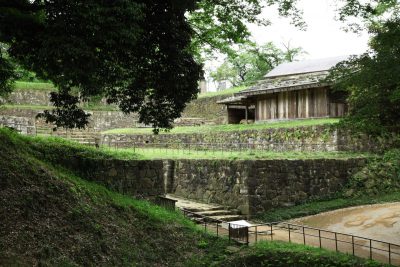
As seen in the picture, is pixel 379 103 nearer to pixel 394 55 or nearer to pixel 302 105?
pixel 394 55

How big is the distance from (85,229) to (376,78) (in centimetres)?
798

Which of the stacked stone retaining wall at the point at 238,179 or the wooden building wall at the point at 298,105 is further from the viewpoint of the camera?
the wooden building wall at the point at 298,105

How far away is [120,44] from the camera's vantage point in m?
9.52

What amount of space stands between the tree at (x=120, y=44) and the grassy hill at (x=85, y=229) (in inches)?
67.9

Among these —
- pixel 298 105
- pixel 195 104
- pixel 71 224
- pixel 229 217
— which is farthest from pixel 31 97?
pixel 71 224

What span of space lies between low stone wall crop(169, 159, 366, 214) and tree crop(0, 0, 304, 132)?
6.12m

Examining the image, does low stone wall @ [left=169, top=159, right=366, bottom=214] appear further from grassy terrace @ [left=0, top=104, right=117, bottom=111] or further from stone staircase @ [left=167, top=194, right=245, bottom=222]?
grassy terrace @ [left=0, top=104, right=117, bottom=111]

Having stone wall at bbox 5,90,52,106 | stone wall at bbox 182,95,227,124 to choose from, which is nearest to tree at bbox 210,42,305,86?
stone wall at bbox 182,95,227,124

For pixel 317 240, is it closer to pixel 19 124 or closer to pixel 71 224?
pixel 71 224

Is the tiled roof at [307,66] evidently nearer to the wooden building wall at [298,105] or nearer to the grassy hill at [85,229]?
the wooden building wall at [298,105]

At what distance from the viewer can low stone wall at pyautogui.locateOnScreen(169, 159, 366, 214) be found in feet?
58.0

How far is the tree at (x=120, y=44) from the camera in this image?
840 centimetres

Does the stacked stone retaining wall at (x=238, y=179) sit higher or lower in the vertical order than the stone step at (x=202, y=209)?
higher

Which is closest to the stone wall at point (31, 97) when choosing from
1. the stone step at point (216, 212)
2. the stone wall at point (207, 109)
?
the stone wall at point (207, 109)
